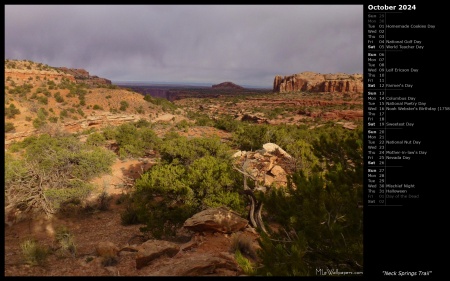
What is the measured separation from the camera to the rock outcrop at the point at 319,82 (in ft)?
261

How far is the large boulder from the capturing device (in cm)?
899

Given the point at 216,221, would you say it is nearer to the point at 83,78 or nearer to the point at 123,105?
the point at 123,105

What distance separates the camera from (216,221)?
29.7 feet

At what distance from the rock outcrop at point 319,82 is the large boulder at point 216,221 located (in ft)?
259

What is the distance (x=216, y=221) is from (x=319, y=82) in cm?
9630

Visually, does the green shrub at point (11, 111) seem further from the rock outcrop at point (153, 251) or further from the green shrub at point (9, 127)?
the rock outcrop at point (153, 251)

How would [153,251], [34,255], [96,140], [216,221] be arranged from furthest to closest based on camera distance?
[96,140], [216,221], [153,251], [34,255]

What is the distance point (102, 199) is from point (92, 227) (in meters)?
2.39

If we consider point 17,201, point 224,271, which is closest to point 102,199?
point 17,201

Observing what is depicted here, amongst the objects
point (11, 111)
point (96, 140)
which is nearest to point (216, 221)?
point (96, 140)
